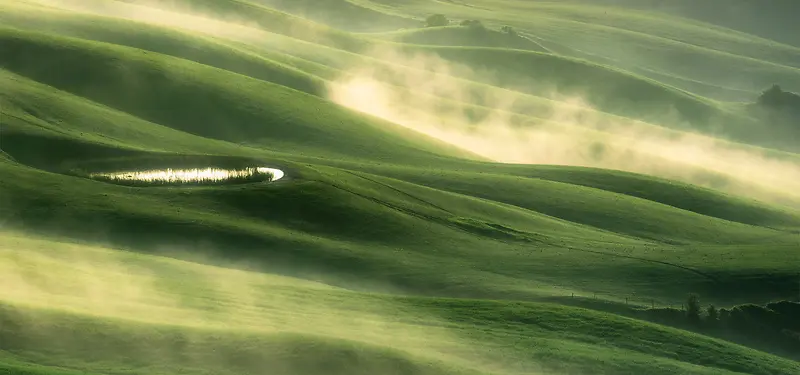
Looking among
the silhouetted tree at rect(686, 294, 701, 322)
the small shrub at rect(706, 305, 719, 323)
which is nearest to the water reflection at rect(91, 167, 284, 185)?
the silhouetted tree at rect(686, 294, 701, 322)

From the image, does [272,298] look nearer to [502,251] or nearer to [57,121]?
[502,251]

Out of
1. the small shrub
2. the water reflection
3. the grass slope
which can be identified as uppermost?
the water reflection

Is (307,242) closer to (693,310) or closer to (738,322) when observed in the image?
(693,310)

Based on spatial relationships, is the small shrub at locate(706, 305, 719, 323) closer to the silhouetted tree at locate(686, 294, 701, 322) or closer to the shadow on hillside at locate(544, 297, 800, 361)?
the shadow on hillside at locate(544, 297, 800, 361)

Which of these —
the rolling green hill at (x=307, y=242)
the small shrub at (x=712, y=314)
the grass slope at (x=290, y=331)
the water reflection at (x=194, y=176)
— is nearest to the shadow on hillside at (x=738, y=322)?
the small shrub at (x=712, y=314)

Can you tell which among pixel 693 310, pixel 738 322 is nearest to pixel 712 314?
pixel 693 310

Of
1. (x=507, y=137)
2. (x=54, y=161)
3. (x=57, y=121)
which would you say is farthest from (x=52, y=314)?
(x=507, y=137)
